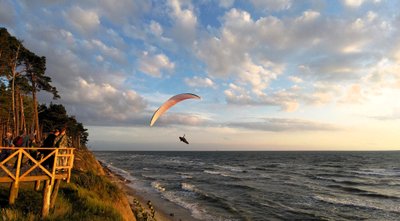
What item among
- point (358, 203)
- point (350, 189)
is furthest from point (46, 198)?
point (350, 189)

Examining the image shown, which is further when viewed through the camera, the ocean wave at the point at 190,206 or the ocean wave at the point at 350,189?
the ocean wave at the point at 350,189

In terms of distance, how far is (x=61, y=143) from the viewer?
1287 centimetres

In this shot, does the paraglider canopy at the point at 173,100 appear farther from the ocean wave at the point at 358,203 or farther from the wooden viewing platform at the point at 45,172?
the ocean wave at the point at 358,203

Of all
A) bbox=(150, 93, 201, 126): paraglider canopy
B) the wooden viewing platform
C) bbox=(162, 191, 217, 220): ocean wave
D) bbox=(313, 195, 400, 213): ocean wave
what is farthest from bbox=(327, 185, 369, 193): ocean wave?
the wooden viewing platform

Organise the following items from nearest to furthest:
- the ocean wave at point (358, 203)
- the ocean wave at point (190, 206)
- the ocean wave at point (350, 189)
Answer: the ocean wave at point (190, 206) → the ocean wave at point (358, 203) → the ocean wave at point (350, 189)

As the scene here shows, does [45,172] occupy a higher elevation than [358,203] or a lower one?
higher

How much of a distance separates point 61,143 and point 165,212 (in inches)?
515

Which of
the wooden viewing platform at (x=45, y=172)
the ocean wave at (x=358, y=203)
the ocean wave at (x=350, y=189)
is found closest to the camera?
the wooden viewing platform at (x=45, y=172)

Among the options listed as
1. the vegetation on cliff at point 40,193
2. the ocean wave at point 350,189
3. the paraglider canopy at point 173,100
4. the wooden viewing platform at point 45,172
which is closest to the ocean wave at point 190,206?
the vegetation on cliff at point 40,193

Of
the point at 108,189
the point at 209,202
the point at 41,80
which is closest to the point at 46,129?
the point at 41,80

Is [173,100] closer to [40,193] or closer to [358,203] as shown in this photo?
[40,193]

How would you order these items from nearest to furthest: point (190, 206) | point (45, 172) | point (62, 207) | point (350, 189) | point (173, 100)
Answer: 1. point (45, 172)
2. point (62, 207)
3. point (173, 100)
4. point (190, 206)
5. point (350, 189)

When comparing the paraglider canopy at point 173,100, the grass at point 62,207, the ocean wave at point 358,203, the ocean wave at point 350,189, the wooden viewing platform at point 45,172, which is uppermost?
the paraglider canopy at point 173,100

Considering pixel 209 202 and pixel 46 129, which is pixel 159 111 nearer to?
pixel 209 202
